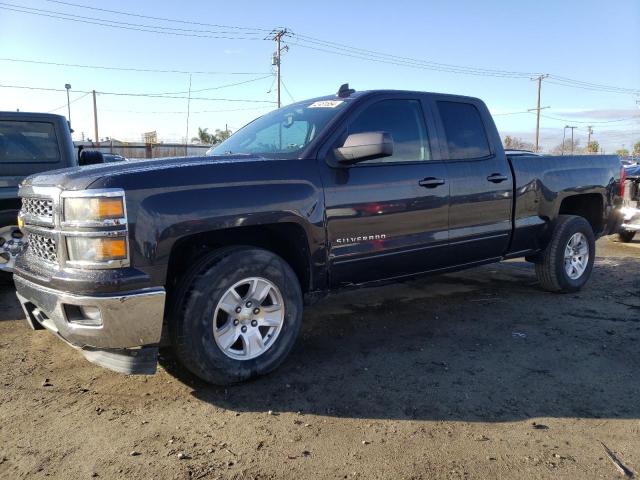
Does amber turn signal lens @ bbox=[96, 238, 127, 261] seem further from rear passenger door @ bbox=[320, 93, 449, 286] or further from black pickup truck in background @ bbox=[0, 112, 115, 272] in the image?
black pickup truck in background @ bbox=[0, 112, 115, 272]

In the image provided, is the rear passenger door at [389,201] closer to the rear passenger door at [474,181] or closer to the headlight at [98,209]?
the rear passenger door at [474,181]

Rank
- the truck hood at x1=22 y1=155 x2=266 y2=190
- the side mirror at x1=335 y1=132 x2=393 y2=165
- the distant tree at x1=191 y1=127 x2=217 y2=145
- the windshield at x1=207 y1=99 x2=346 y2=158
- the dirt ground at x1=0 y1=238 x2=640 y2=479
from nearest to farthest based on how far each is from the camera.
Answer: the dirt ground at x1=0 y1=238 x2=640 y2=479 → the truck hood at x1=22 y1=155 x2=266 y2=190 → the side mirror at x1=335 y1=132 x2=393 y2=165 → the windshield at x1=207 y1=99 x2=346 y2=158 → the distant tree at x1=191 y1=127 x2=217 y2=145

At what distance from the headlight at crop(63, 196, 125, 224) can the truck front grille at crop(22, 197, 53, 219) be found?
0.34 metres

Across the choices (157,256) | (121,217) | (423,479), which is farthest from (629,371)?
(121,217)

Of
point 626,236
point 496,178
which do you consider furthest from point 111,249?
point 626,236

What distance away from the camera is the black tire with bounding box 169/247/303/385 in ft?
10.4

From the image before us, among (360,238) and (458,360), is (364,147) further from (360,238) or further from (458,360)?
(458,360)

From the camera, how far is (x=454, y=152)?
4582 mm

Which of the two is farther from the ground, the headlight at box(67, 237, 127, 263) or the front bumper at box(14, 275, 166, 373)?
the headlight at box(67, 237, 127, 263)

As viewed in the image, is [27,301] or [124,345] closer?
[124,345]

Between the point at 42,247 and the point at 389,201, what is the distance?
2432mm

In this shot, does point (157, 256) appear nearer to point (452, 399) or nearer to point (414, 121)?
point (452, 399)

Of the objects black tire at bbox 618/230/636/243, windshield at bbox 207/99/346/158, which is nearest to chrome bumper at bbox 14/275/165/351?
windshield at bbox 207/99/346/158

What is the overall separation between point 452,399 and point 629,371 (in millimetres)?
1455
